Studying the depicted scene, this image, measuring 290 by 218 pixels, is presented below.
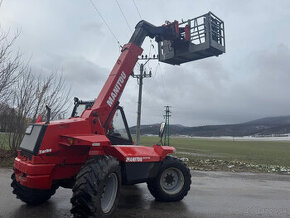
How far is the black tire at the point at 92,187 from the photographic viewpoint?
15.5 feet

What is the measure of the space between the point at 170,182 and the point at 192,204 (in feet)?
2.44

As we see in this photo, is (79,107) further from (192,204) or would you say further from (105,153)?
(192,204)

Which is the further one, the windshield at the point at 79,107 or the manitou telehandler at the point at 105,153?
the windshield at the point at 79,107

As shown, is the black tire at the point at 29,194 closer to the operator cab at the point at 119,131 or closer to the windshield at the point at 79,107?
the operator cab at the point at 119,131

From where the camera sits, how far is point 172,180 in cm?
718

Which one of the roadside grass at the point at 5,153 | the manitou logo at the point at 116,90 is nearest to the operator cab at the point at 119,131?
the manitou logo at the point at 116,90

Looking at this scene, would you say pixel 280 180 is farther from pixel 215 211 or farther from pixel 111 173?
pixel 111 173

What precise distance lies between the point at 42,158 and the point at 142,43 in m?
3.89

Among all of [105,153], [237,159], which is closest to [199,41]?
[105,153]

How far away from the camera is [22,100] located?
13523 millimetres

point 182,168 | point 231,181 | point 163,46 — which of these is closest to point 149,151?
point 182,168

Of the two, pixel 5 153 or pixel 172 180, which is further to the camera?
pixel 5 153

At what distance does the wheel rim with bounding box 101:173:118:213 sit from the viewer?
5441 mm

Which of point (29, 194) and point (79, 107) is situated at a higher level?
point (79, 107)
